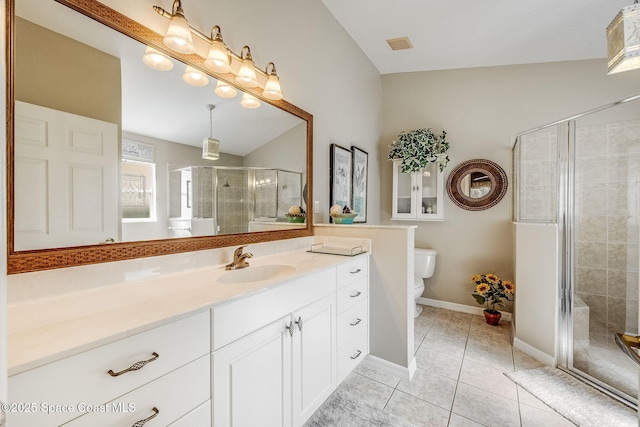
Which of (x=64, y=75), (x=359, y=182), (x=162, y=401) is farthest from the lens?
(x=359, y=182)

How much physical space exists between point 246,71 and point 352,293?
151cm

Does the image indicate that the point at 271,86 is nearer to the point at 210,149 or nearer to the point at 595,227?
the point at 210,149

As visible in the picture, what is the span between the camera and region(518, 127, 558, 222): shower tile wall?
2.39 metres

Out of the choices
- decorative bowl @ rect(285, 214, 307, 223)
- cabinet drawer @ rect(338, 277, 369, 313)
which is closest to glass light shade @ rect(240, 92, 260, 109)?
decorative bowl @ rect(285, 214, 307, 223)

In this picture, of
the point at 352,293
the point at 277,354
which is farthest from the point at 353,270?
the point at 277,354

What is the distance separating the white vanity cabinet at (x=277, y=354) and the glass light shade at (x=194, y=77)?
1121mm

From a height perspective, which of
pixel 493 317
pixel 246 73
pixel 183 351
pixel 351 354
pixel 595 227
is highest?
pixel 246 73

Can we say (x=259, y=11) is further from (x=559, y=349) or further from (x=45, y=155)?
(x=559, y=349)

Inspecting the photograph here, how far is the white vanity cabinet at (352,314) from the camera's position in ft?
5.58

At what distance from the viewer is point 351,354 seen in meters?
1.83

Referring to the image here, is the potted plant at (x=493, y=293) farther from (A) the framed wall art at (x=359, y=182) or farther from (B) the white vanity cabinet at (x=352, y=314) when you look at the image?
(B) the white vanity cabinet at (x=352, y=314)

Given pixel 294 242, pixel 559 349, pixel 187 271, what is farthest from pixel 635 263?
pixel 187 271

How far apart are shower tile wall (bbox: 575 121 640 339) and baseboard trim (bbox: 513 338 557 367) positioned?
0.37 m

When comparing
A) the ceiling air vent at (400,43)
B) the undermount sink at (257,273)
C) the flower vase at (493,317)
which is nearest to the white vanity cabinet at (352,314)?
the undermount sink at (257,273)
